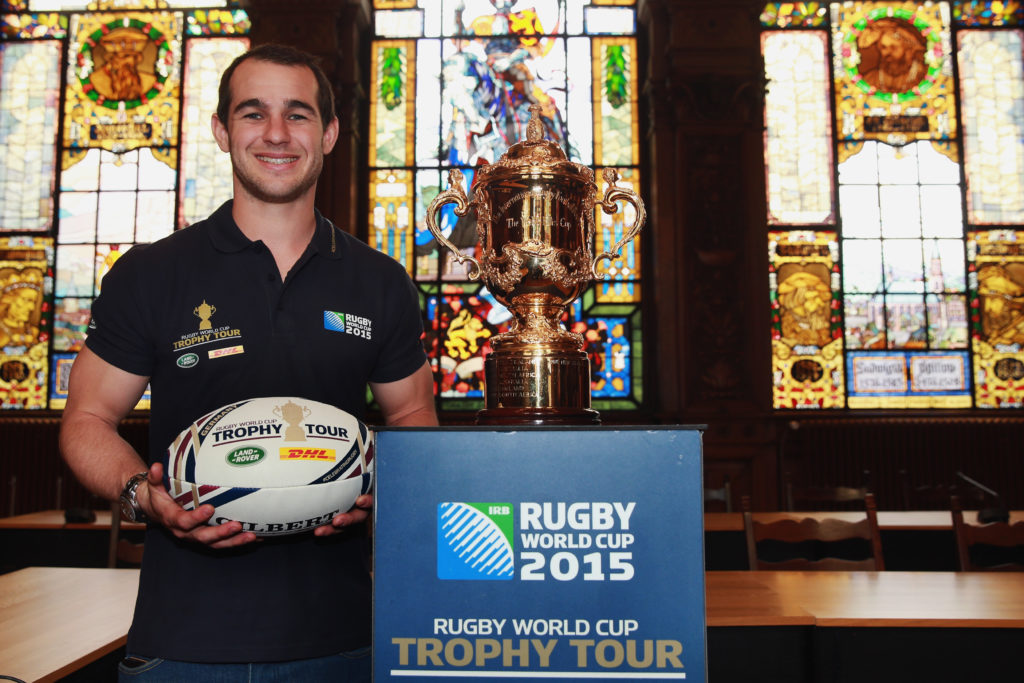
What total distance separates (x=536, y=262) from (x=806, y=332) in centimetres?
598

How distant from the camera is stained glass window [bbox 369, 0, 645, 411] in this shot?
273 inches

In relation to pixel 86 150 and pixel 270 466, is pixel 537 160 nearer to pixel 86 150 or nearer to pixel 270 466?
pixel 270 466

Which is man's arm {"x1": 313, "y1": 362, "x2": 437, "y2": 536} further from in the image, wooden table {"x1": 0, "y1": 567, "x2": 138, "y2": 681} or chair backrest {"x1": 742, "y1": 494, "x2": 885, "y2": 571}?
chair backrest {"x1": 742, "y1": 494, "x2": 885, "y2": 571}

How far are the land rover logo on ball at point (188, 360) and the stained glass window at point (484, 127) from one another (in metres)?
5.39

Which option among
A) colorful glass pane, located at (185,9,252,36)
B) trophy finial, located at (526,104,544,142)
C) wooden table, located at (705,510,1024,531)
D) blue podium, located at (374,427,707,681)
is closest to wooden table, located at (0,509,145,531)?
wooden table, located at (705,510,1024,531)

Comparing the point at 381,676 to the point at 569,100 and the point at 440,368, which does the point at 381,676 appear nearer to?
the point at 440,368

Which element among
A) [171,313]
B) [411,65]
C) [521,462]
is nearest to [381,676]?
[521,462]

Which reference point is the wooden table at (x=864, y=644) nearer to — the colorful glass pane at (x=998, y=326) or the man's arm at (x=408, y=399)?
the man's arm at (x=408, y=399)

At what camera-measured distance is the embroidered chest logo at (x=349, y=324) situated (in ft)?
4.91

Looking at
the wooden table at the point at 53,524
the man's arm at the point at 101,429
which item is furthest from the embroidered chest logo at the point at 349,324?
the wooden table at the point at 53,524

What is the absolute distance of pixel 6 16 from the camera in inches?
294

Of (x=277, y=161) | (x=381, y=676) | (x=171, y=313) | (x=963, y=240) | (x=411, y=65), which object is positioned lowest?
(x=381, y=676)

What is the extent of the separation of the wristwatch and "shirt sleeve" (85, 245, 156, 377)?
0.21m

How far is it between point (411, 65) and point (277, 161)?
6.19 meters
